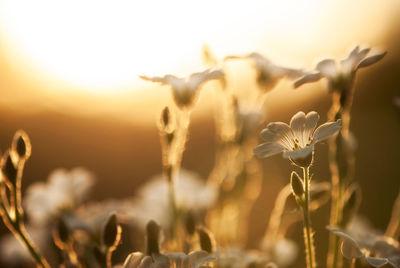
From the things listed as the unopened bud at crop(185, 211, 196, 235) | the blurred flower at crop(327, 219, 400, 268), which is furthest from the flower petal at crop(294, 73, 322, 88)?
the unopened bud at crop(185, 211, 196, 235)

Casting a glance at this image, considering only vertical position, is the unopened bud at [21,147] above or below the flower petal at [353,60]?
below

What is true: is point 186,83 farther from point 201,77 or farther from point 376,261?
point 376,261

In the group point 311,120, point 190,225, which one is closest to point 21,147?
point 190,225

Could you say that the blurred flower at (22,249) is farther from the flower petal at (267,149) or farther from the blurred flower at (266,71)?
the flower petal at (267,149)

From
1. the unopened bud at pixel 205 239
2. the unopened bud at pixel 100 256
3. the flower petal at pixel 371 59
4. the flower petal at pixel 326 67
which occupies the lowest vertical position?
the unopened bud at pixel 100 256

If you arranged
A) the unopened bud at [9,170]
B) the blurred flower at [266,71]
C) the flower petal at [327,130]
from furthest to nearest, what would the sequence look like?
the blurred flower at [266,71] < the unopened bud at [9,170] < the flower petal at [327,130]

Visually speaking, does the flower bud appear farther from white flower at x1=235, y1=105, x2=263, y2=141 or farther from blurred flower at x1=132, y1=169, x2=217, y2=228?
white flower at x1=235, y1=105, x2=263, y2=141

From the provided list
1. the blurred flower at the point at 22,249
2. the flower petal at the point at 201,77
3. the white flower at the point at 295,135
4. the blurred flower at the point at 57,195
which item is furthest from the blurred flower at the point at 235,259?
the blurred flower at the point at 22,249
